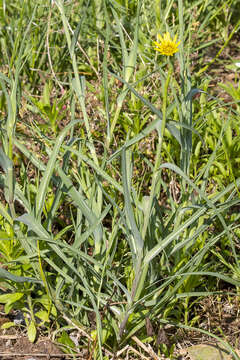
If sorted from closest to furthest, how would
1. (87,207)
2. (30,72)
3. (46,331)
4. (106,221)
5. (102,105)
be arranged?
(87,207)
(46,331)
(106,221)
(102,105)
(30,72)

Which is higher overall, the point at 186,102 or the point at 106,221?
the point at 186,102

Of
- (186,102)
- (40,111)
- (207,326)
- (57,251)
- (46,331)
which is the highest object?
(186,102)

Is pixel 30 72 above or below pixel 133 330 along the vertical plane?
above

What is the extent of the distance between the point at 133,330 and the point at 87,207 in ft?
1.42

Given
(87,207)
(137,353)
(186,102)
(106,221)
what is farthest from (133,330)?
(186,102)

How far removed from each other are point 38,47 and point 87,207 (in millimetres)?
1433

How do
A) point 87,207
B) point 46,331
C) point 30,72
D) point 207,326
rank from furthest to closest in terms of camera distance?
point 30,72 < point 207,326 < point 46,331 < point 87,207

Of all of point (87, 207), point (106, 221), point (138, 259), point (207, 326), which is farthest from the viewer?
point (106, 221)

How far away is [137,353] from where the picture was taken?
149cm

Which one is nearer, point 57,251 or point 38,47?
point 57,251

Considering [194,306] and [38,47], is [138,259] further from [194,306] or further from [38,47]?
[38,47]

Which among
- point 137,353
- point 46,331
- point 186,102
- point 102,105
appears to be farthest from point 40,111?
point 137,353

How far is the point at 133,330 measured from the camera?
1515 mm

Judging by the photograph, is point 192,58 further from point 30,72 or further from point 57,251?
point 57,251
